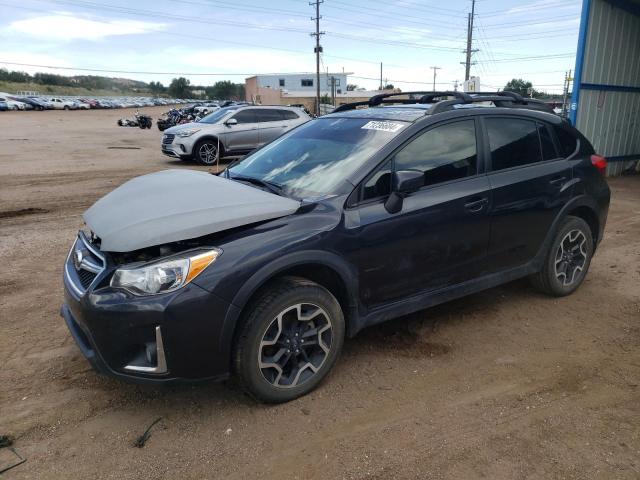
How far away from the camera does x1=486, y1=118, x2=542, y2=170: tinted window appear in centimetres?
397

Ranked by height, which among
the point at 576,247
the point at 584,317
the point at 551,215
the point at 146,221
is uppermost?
the point at 146,221

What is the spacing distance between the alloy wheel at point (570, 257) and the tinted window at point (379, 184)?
6.65ft

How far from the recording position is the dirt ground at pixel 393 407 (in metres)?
2.57

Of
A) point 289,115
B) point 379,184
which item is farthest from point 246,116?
point 379,184

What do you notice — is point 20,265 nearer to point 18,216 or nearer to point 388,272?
point 18,216

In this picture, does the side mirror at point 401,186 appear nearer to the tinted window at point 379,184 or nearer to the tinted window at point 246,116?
the tinted window at point 379,184

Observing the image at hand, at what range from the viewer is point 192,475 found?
2.50 meters

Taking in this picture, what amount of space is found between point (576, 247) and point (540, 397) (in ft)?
6.63

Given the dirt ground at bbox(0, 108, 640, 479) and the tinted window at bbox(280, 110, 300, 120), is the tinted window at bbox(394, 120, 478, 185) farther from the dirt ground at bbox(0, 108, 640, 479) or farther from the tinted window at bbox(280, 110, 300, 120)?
the tinted window at bbox(280, 110, 300, 120)

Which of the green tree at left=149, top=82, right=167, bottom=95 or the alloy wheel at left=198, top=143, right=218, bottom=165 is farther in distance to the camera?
the green tree at left=149, top=82, right=167, bottom=95

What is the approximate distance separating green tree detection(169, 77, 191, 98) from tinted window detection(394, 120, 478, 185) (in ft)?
418

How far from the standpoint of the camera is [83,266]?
3080mm

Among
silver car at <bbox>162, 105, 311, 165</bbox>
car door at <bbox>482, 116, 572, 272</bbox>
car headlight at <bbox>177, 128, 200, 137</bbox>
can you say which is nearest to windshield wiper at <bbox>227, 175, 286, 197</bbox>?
car door at <bbox>482, 116, 572, 272</bbox>

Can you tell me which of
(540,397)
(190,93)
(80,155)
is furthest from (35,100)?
(540,397)
